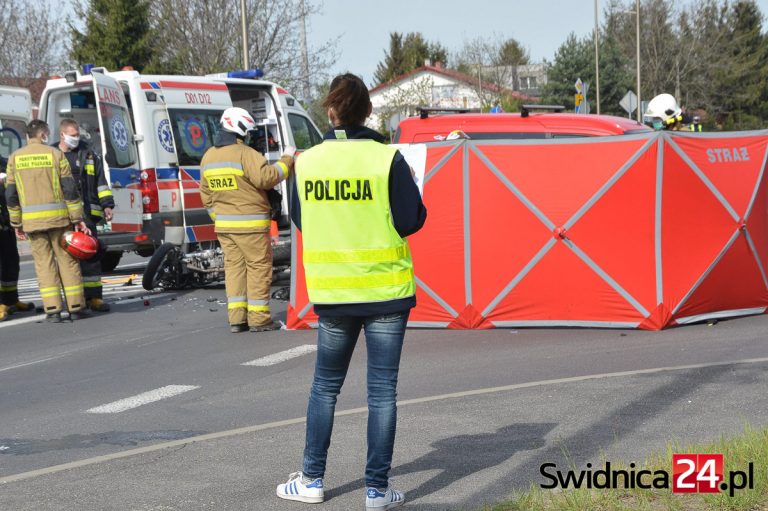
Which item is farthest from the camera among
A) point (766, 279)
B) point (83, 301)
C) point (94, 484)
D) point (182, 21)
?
point (182, 21)

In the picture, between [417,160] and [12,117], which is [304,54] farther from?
[417,160]

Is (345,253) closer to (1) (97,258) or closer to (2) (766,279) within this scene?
(2) (766,279)

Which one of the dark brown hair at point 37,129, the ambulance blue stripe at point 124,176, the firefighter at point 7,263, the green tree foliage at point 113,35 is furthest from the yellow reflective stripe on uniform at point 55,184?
the green tree foliage at point 113,35

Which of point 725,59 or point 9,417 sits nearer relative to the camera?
point 9,417

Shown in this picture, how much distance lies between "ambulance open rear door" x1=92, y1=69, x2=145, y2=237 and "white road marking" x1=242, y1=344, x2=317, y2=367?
5.09 meters

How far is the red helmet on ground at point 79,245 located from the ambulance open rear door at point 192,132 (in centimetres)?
254

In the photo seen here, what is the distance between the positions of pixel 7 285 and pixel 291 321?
4037 mm

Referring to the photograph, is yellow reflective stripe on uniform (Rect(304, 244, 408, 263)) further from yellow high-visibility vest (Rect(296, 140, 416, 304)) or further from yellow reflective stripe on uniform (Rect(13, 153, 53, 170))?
yellow reflective stripe on uniform (Rect(13, 153, 53, 170))

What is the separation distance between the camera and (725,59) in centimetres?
7112

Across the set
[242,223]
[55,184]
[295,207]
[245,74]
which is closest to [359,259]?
[295,207]

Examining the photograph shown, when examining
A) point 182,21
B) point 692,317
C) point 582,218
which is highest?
point 182,21

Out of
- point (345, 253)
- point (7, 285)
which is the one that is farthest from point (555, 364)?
point (7, 285)

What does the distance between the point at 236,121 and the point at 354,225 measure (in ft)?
18.4

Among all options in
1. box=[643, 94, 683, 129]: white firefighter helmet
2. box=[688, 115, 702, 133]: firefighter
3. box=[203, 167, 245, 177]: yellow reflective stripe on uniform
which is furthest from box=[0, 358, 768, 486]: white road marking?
box=[688, 115, 702, 133]: firefighter
